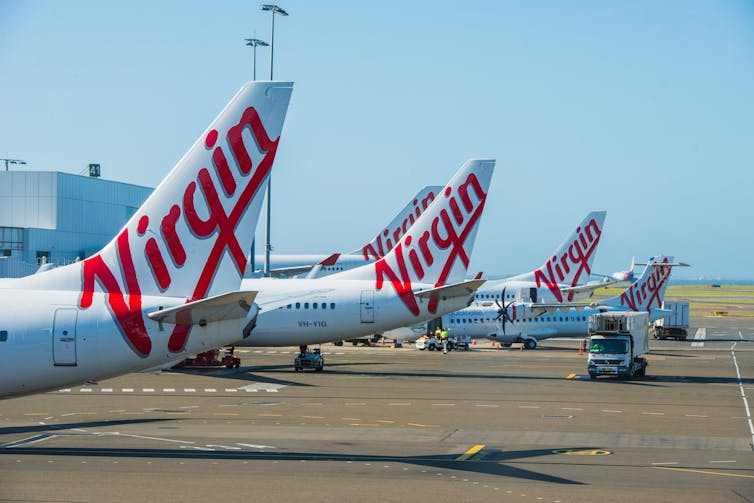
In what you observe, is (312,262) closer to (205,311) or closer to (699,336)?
(699,336)

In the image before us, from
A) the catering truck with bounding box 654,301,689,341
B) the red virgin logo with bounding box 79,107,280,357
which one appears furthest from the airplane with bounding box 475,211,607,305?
the red virgin logo with bounding box 79,107,280,357

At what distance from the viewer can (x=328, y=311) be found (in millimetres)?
58656

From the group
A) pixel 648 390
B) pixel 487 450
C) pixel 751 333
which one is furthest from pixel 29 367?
pixel 751 333

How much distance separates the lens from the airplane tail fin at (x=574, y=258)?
9850cm

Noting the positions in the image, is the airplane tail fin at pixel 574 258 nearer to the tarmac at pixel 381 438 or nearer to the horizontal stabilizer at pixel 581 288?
the horizontal stabilizer at pixel 581 288

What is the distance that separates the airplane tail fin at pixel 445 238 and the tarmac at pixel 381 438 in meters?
6.07

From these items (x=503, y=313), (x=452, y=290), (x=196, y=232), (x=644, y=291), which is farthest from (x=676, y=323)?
(x=196, y=232)

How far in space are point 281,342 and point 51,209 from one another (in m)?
49.7

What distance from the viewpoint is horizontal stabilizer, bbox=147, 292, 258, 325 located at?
25391mm

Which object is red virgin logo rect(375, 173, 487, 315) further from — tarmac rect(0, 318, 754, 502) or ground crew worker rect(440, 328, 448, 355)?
ground crew worker rect(440, 328, 448, 355)

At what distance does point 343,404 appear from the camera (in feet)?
149

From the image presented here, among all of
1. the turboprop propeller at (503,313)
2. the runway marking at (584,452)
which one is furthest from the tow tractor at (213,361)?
the runway marking at (584,452)

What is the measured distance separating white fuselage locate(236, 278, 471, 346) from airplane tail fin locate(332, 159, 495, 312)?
2.41 ft

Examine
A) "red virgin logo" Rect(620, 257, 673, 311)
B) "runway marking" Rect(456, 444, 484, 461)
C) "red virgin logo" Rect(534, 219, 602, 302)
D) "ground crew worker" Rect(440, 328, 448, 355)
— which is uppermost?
"red virgin logo" Rect(534, 219, 602, 302)
